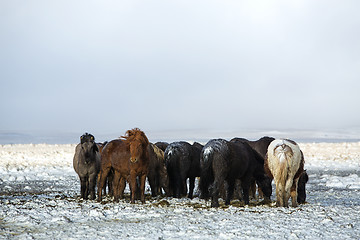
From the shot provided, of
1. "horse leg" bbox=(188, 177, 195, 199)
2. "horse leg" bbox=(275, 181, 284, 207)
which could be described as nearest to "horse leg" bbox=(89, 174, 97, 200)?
"horse leg" bbox=(188, 177, 195, 199)

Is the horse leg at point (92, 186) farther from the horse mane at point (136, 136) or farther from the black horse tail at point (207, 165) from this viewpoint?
the black horse tail at point (207, 165)

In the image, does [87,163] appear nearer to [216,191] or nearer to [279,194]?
[216,191]

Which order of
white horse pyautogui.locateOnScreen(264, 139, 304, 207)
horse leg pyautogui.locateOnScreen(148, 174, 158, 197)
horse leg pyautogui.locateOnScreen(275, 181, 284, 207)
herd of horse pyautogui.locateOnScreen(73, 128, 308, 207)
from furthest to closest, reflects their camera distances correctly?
horse leg pyautogui.locateOnScreen(148, 174, 158, 197) → herd of horse pyautogui.locateOnScreen(73, 128, 308, 207) → horse leg pyautogui.locateOnScreen(275, 181, 284, 207) → white horse pyautogui.locateOnScreen(264, 139, 304, 207)

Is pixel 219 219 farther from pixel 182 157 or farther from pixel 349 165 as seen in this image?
pixel 349 165

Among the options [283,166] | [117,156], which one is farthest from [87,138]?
[283,166]

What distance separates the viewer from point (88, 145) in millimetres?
11750

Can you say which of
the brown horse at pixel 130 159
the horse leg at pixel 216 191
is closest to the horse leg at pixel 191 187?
the brown horse at pixel 130 159

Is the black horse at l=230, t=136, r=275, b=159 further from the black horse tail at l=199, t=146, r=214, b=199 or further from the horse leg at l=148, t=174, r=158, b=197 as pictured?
the black horse tail at l=199, t=146, r=214, b=199

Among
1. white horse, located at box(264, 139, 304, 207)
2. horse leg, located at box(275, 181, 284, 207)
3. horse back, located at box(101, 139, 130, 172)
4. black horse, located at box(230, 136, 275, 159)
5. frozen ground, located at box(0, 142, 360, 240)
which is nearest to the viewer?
frozen ground, located at box(0, 142, 360, 240)

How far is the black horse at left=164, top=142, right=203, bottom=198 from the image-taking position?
12.7 metres

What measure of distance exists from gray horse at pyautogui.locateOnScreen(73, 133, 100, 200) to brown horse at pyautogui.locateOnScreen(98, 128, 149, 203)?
42 cm

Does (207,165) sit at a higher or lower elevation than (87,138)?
lower

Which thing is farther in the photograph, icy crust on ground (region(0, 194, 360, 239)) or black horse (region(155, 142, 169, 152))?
black horse (region(155, 142, 169, 152))

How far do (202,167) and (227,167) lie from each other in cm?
63
